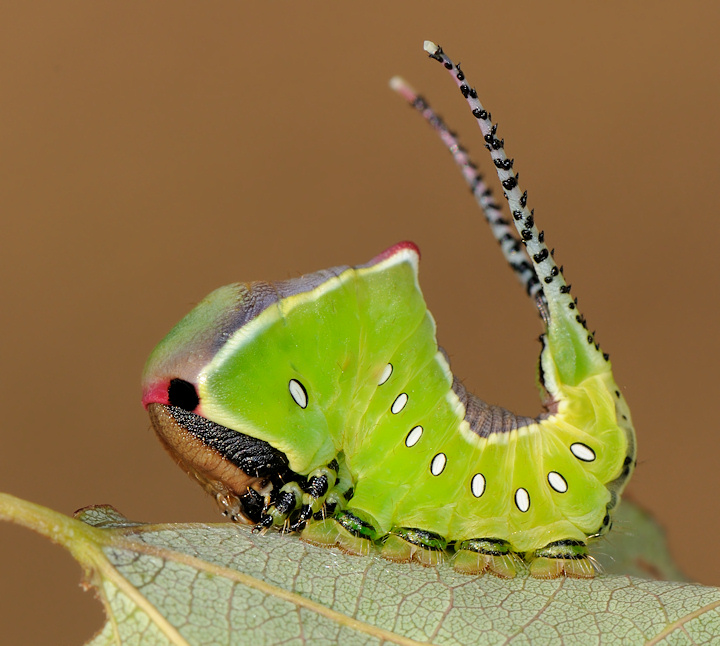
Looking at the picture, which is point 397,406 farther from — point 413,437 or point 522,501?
point 522,501

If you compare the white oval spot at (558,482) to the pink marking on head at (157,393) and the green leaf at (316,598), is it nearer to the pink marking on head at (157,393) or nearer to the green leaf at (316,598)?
the green leaf at (316,598)

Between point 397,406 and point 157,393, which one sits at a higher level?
point 157,393

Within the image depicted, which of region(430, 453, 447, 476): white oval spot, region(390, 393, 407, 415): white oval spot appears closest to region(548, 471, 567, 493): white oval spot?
region(430, 453, 447, 476): white oval spot

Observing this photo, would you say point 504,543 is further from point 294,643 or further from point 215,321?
point 215,321

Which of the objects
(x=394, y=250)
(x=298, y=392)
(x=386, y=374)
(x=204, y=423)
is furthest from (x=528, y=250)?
(x=204, y=423)

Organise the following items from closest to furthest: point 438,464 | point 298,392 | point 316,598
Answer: point 316,598, point 298,392, point 438,464

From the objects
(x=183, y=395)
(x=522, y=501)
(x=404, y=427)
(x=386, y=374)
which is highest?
(x=183, y=395)

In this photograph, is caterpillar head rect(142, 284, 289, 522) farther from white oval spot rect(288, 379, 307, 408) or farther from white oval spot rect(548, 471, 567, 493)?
white oval spot rect(548, 471, 567, 493)
